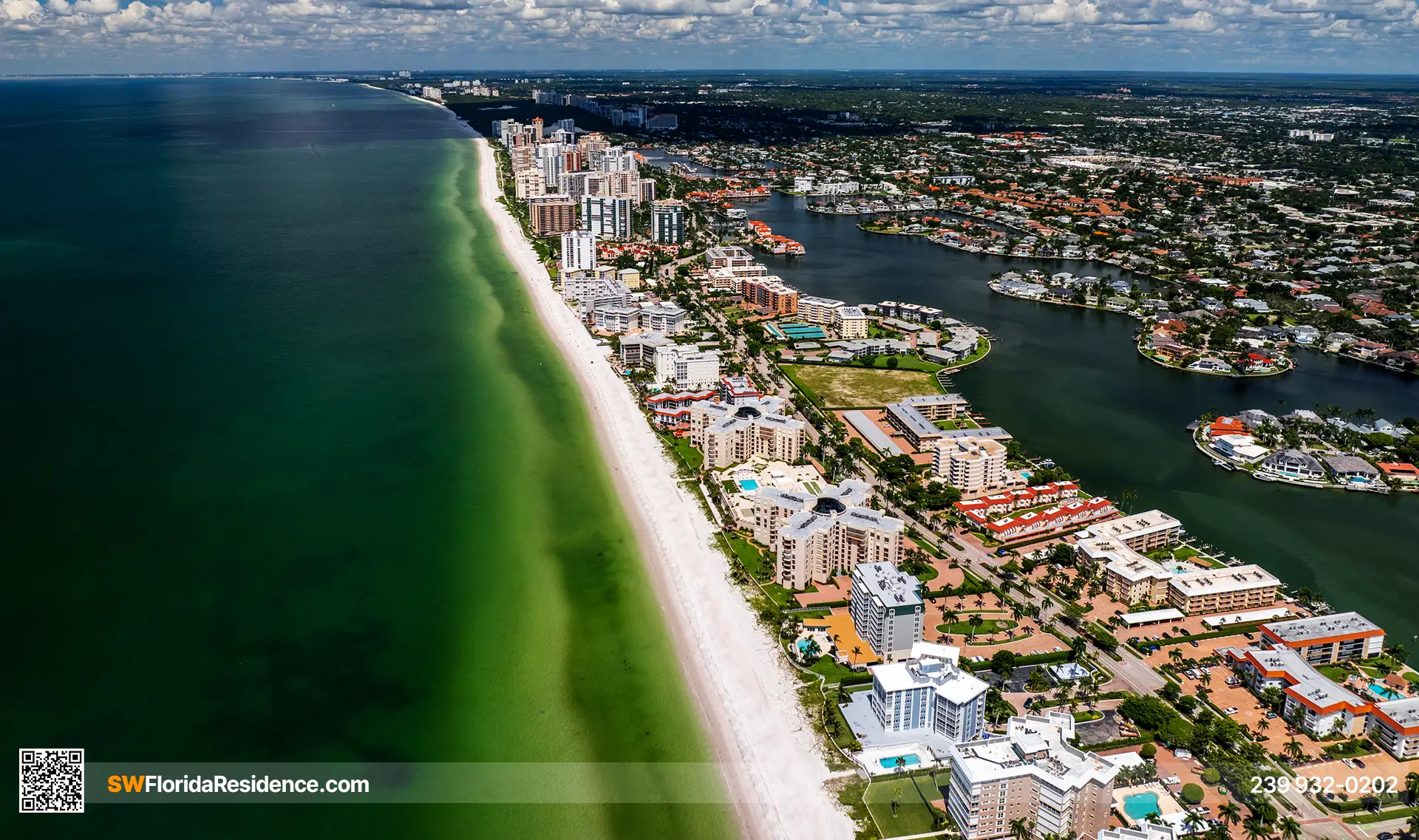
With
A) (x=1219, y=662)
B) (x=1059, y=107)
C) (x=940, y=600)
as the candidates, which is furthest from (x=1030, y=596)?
(x=1059, y=107)

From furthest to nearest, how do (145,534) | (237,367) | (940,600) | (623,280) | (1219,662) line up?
(623,280)
(237,367)
(145,534)
(940,600)
(1219,662)

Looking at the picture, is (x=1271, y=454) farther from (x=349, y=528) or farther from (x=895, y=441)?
(x=349, y=528)

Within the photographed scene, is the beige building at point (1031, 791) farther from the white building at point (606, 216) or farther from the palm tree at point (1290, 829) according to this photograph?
the white building at point (606, 216)

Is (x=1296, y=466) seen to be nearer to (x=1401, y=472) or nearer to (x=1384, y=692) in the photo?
(x=1401, y=472)

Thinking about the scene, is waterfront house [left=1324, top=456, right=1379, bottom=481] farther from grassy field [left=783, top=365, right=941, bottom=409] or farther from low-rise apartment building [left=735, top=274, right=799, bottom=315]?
low-rise apartment building [left=735, top=274, right=799, bottom=315]

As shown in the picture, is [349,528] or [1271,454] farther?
[1271,454]

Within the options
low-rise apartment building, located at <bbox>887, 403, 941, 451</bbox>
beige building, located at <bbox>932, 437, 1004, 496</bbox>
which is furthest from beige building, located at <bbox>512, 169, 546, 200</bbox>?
beige building, located at <bbox>932, 437, 1004, 496</bbox>

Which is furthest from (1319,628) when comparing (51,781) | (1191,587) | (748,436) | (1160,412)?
(51,781)
